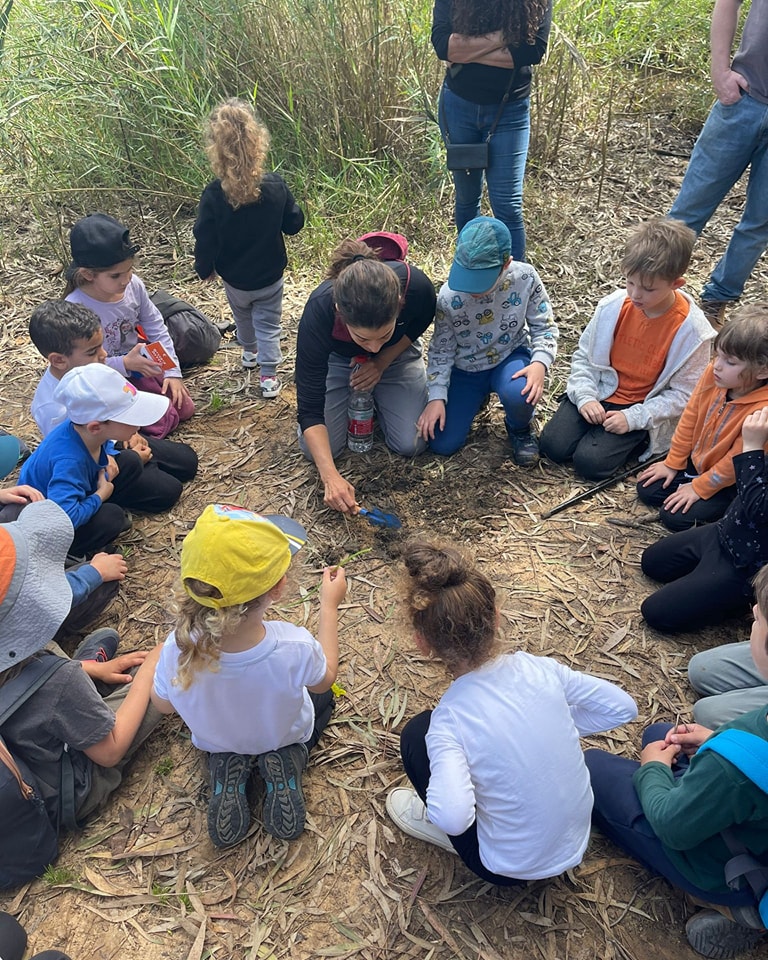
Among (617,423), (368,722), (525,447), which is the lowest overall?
(368,722)

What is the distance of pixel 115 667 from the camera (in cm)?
259

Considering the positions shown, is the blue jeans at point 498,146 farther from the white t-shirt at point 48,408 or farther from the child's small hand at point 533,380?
the white t-shirt at point 48,408

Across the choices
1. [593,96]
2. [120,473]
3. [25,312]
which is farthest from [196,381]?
[593,96]

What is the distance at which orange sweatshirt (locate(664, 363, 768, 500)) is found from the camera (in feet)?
9.64

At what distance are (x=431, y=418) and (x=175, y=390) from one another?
4.94ft

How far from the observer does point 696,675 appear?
2539mm

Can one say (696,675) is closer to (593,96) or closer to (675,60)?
(593,96)

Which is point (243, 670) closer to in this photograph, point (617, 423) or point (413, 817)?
point (413, 817)

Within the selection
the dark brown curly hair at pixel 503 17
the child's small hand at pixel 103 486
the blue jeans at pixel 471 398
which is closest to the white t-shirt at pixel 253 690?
the child's small hand at pixel 103 486

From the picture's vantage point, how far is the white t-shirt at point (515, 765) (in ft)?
5.67

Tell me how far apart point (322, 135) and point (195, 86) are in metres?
1.04

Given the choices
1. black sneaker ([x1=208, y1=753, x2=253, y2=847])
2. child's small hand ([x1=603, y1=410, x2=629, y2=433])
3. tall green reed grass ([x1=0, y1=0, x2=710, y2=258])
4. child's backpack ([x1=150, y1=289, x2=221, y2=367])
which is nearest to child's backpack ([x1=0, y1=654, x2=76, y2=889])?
black sneaker ([x1=208, y1=753, x2=253, y2=847])

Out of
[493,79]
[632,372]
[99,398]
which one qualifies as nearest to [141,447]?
[99,398]

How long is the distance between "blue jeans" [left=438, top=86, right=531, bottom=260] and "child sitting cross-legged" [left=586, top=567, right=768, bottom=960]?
119 inches
